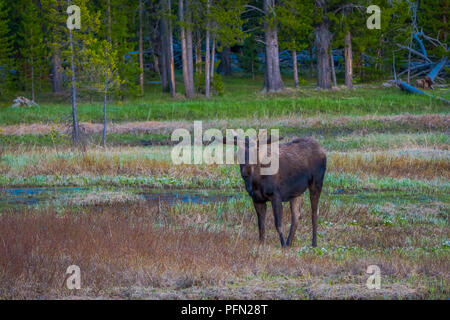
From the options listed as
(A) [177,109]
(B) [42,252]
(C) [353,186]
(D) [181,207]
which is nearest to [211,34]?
(A) [177,109]

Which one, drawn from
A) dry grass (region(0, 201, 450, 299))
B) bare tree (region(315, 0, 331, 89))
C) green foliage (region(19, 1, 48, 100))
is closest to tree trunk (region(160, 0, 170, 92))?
green foliage (region(19, 1, 48, 100))

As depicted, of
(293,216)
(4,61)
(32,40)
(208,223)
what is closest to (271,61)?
(32,40)

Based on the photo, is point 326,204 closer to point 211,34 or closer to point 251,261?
point 251,261

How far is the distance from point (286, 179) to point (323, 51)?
31.9 meters

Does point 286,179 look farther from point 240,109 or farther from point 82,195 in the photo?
point 240,109

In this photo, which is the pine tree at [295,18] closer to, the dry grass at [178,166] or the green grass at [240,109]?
the green grass at [240,109]

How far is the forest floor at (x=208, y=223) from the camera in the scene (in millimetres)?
8781

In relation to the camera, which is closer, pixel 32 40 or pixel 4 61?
pixel 4 61

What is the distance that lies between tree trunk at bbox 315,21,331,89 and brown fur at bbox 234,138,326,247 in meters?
30.8

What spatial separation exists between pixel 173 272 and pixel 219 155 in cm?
1396

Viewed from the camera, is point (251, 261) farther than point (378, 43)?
No

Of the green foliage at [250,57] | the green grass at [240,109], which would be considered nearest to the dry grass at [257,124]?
the green grass at [240,109]

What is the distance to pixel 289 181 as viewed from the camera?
11.6 meters
